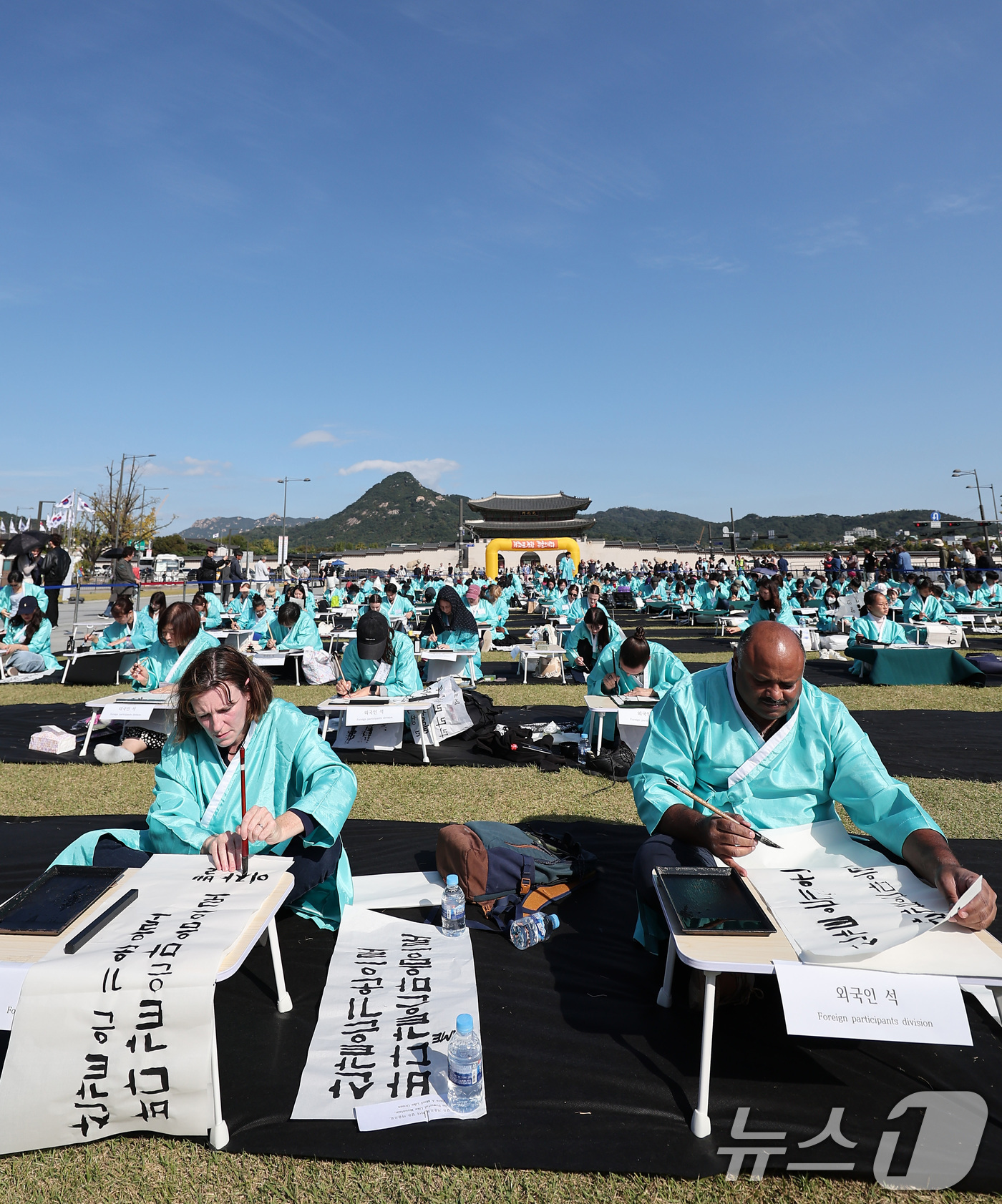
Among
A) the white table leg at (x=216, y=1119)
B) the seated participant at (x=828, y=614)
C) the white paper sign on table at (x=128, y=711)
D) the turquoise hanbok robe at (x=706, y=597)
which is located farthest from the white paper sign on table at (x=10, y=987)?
the turquoise hanbok robe at (x=706, y=597)

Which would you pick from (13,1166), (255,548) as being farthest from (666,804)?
(255,548)

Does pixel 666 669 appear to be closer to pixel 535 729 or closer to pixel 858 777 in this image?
pixel 535 729

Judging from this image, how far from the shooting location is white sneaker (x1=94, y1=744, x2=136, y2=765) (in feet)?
21.1

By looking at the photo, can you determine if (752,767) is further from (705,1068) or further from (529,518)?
(529,518)

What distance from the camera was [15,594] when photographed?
11977mm

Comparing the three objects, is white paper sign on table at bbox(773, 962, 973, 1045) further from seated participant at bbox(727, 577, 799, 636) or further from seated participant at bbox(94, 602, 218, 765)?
seated participant at bbox(727, 577, 799, 636)

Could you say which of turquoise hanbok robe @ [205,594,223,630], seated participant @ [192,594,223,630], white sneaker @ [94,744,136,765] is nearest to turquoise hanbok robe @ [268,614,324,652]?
seated participant @ [192,594,223,630]

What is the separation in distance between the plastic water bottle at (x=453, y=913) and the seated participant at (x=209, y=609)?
11091 millimetres

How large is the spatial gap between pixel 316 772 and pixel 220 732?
0.41 meters

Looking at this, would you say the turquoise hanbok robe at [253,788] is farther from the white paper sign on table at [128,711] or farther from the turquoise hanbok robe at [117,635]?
the turquoise hanbok robe at [117,635]

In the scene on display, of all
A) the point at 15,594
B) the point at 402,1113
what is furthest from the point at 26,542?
the point at 402,1113

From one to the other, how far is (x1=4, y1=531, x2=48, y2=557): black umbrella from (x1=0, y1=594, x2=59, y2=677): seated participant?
331cm

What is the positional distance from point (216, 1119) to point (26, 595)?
12047mm

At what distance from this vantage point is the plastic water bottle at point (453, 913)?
10.2 ft
